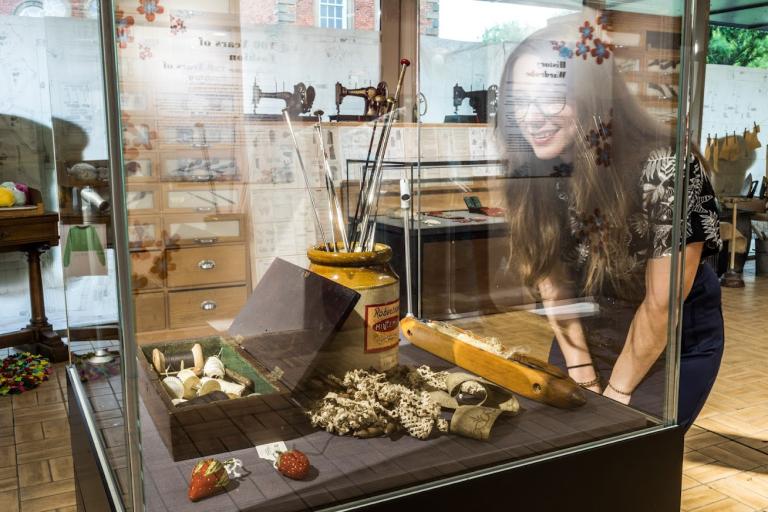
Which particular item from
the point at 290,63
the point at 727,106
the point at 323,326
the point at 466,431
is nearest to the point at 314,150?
the point at 290,63

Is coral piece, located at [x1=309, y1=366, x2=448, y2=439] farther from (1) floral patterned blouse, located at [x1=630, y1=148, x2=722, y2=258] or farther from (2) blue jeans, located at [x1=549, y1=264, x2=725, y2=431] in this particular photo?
(1) floral patterned blouse, located at [x1=630, y1=148, x2=722, y2=258]

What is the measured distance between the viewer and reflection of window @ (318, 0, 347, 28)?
96cm

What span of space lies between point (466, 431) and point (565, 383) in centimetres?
20

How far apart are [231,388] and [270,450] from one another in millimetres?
90

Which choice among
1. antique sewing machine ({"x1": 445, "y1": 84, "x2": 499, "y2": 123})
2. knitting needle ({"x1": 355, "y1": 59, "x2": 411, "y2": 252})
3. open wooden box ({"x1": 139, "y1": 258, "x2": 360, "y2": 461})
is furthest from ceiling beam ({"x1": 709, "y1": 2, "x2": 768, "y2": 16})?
open wooden box ({"x1": 139, "y1": 258, "x2": 360, "y2": 461})

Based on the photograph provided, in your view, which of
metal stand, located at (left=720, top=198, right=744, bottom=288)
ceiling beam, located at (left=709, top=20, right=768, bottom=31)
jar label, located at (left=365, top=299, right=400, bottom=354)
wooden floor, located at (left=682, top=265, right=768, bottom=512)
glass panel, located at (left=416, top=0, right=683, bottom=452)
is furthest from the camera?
ceiling beam, located at (left=709, top=20, right=768, bottom=31)

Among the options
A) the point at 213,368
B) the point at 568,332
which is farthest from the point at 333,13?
the point at 568,332

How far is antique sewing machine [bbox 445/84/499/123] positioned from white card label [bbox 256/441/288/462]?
2.02 ft

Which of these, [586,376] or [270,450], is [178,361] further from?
[586,376]

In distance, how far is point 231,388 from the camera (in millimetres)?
881

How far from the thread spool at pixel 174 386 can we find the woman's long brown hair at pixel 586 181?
594mm

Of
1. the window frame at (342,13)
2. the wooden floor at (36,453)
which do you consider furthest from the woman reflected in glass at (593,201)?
the wooden floor at (36,453)

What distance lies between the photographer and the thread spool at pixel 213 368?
2.99 ft

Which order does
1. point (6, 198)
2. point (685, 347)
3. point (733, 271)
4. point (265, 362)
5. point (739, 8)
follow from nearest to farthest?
1. point (265, 362)
2. point (685, 347)
3. point (6, 198)
4. point (733, 271)
5. point (739, 8)
